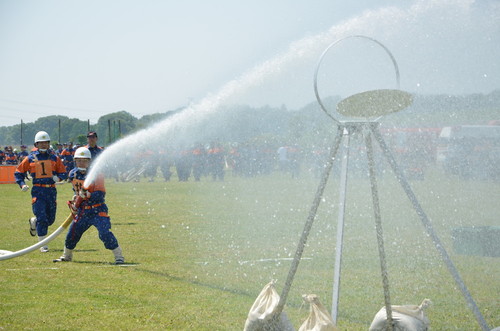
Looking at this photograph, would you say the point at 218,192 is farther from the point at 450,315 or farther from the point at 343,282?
the point at 450,315

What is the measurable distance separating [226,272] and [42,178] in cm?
427

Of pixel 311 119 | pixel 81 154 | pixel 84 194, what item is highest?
pixel 311 119

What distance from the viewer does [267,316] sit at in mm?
4828

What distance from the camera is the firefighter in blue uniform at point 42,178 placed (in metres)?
11.0

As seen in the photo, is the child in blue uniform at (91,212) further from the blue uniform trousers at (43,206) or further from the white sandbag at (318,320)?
the white sandbag at (318,320)

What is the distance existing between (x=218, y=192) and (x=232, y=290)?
19246mm

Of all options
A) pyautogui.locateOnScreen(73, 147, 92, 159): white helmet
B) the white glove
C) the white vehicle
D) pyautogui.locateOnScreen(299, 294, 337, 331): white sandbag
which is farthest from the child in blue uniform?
the white vehicle

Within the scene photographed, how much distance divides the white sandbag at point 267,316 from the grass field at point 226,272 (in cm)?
99

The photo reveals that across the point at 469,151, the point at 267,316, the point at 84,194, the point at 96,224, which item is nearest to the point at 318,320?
the point at 267,316

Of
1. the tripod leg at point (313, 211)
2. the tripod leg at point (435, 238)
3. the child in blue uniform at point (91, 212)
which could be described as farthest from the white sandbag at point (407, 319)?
the child in blue uniform at point (91, 212)

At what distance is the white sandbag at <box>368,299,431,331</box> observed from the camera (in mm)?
4868

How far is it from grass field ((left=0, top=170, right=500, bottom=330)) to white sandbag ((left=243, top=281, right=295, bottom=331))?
0.99m

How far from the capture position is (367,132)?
4.71 metres

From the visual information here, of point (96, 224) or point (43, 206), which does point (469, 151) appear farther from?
point (96, 224)
